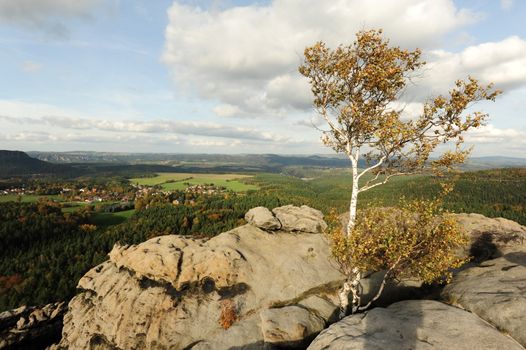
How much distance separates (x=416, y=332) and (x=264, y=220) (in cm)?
2764

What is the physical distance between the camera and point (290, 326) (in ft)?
85.8

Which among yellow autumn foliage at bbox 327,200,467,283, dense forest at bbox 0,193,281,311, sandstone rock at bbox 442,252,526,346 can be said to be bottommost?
dense forest at bbox 0,193,281,311

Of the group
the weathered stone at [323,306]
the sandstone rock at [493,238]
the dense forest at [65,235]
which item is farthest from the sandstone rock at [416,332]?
the dense forest at [65,235]

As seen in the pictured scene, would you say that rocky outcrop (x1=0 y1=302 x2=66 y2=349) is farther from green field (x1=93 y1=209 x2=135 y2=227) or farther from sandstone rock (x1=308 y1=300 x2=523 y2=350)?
green field (x1=93 y1=209 x2=135 y2=227)

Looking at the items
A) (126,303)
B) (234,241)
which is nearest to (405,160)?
(234,241)

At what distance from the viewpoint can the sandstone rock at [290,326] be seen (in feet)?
83.7

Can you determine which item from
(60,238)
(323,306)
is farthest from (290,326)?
(60,238)

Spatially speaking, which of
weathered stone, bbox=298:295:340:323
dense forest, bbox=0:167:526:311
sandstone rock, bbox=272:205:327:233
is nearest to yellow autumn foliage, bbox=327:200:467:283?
weathered stone, bbox=298:295:340:323

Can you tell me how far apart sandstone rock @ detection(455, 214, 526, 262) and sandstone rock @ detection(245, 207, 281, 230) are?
27.7 m

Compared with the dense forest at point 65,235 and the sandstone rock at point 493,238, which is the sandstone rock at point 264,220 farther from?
the dense forest at point 65,235

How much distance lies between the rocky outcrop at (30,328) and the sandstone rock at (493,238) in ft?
271

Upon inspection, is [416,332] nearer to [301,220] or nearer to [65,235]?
[301,220]

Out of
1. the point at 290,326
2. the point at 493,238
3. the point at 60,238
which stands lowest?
the point at 60,238

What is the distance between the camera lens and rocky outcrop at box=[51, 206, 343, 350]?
2847 centimetres
